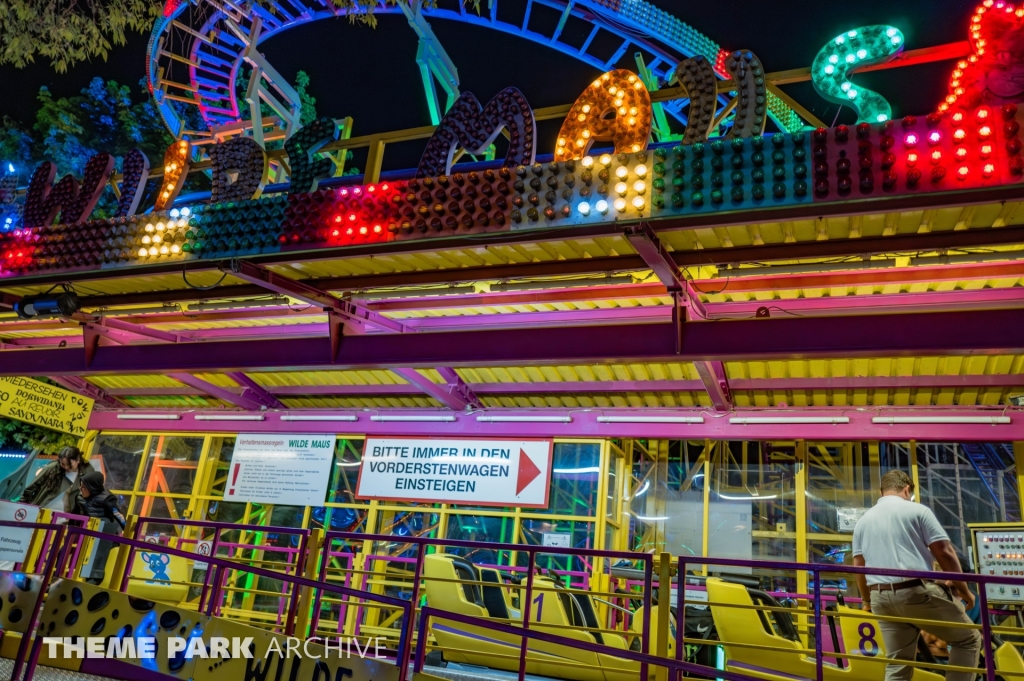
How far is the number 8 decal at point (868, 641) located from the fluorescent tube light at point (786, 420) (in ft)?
15.2

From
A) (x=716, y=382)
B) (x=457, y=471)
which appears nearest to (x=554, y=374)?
(x=457, y=471)

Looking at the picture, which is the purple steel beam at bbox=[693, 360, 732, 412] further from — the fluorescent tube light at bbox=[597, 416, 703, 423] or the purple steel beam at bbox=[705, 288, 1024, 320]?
the purple steel beam at bbox=[705, 288, 1024, 320]

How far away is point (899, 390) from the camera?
34.3 ft

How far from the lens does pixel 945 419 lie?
10.5 meters

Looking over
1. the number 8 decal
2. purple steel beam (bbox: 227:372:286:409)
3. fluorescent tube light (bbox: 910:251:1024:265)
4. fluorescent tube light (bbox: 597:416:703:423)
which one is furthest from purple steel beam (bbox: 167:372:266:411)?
fluorescent tube light (bbox: 910:251:1024:265)

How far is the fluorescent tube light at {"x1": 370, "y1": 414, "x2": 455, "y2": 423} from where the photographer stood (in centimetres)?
1330

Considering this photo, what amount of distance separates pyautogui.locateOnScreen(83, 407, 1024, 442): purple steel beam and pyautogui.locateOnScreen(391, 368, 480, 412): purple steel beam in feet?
0.87

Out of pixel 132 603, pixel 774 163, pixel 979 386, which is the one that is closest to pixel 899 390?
pixel 979 386

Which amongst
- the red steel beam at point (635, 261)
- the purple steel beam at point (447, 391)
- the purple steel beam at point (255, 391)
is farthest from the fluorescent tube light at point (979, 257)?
the purple steel beam at point (255, 391)

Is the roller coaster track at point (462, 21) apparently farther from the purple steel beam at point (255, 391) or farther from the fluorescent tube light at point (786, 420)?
the fluorescent tube light at point (786, 420)

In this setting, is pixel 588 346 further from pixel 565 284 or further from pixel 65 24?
pixel 65 24

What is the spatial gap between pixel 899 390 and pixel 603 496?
4716 millimetres

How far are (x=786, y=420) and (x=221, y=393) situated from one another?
402 inches

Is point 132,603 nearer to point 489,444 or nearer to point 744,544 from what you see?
point 489,444
